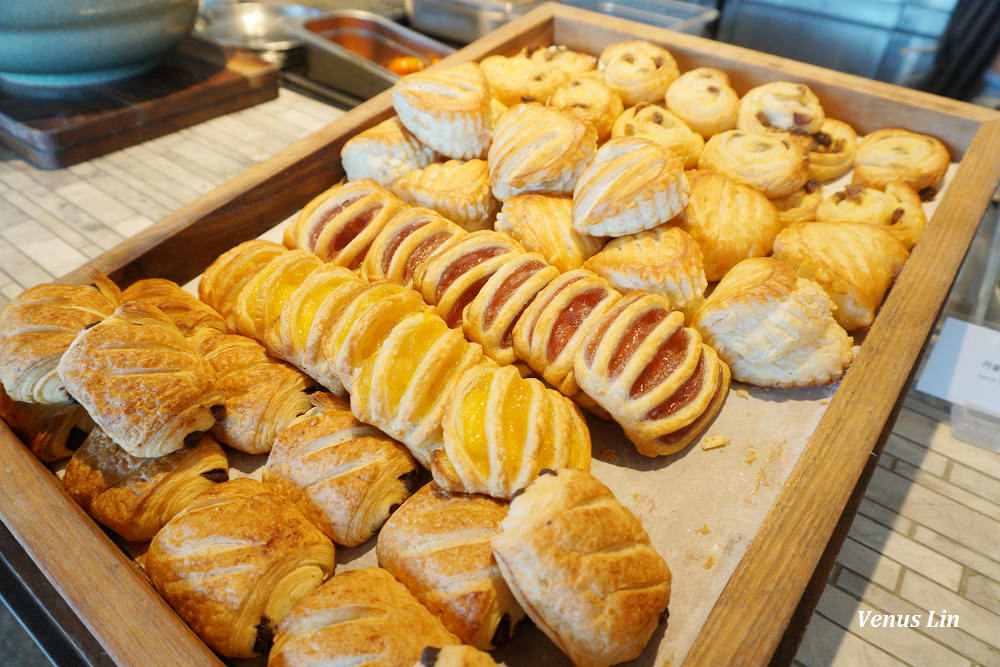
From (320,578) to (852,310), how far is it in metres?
1.93

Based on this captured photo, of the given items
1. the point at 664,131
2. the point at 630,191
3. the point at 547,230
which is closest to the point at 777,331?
the point at 630,191

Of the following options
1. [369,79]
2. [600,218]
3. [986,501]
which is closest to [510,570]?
[600,218]

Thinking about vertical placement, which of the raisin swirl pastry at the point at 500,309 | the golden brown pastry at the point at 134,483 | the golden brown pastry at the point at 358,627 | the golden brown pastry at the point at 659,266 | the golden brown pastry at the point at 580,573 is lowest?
the golden brown pastry at the point at 134,483

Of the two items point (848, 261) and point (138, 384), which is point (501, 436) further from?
point (848, 261)

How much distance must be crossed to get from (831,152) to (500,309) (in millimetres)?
1781

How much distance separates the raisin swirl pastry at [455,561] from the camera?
1.45m

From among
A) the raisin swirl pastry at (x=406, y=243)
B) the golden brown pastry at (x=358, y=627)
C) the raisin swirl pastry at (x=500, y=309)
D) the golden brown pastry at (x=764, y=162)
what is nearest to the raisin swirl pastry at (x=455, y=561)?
the golden brown pastry at (x=358, y=627)

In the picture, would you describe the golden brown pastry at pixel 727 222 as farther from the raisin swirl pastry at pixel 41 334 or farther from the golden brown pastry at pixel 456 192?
the raisin swirl pastry at pixel 41 334

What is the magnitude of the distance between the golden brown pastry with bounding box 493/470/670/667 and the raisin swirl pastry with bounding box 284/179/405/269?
127 centimetres

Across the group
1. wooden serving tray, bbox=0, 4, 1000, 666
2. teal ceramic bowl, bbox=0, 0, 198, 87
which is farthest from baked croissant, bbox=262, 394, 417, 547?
teal ceramic bowl, bbox=0, 0, 198, 87

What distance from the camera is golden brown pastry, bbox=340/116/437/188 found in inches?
104

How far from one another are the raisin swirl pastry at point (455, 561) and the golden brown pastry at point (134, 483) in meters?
0.59

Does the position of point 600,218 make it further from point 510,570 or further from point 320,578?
point 320,578

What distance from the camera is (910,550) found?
2.14 metres
